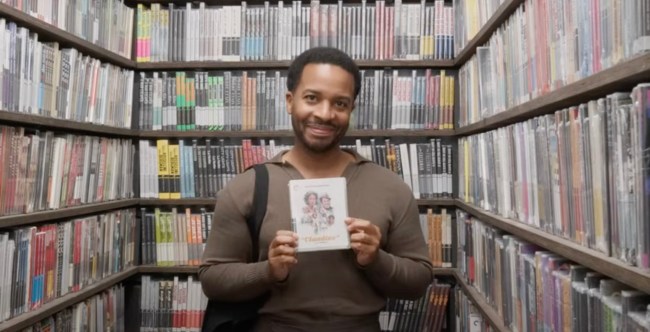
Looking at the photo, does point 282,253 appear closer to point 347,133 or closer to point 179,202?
point 347,133

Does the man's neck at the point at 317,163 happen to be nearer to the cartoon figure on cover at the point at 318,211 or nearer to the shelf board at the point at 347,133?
the cartoon figure on cover at the point at 318,211

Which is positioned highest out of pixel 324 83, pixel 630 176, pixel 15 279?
pixel 324 83

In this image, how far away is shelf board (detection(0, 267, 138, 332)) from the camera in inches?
68.8

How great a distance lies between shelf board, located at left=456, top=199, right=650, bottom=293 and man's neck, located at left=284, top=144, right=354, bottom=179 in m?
0.55

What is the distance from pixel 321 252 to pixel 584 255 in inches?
23.1

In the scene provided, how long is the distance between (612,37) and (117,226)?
2.21m

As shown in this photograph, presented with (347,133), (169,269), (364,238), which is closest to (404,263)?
(364,238)

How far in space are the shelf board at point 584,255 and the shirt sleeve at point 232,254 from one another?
688 mm

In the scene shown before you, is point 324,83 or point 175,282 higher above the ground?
point 324,83

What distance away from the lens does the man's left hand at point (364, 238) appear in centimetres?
125

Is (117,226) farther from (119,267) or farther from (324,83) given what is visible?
(324,83)

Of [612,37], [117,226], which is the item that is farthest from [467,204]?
[117,226]

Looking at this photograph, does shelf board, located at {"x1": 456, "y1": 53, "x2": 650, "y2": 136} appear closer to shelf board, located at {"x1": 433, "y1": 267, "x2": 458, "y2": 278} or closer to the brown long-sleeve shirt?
the brown long-sleeve shirt

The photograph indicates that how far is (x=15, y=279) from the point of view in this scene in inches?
70.3
